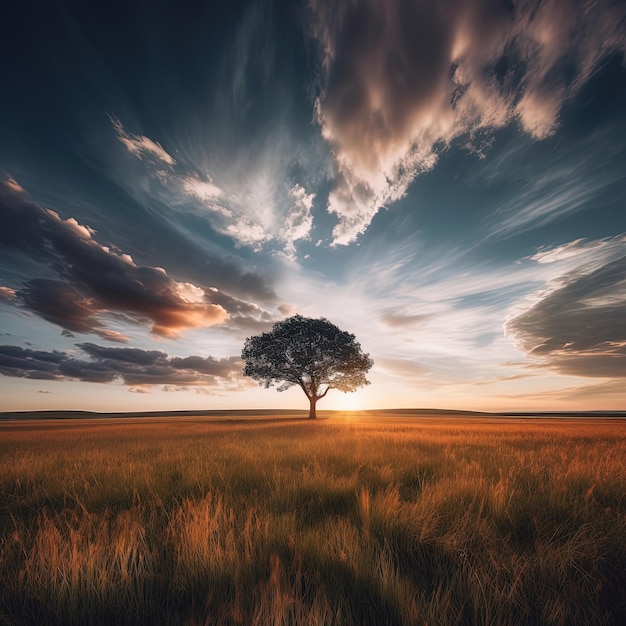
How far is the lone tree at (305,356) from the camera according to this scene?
3294 centimetres

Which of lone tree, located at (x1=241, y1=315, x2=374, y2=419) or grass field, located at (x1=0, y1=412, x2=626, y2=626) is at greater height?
lone tree, located at (x1=241, y1=315, x2=374, y2=419)

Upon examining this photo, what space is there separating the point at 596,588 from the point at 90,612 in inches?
105

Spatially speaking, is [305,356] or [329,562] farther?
[305,356]

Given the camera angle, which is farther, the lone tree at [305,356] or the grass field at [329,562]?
the lone tree at [305,356]

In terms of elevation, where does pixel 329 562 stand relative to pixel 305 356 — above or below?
below

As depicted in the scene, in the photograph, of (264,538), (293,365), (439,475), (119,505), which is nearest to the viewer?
(264,538)

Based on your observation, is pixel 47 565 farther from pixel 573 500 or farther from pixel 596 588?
pixel 573 500

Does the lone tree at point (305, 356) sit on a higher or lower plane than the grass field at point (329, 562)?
higher

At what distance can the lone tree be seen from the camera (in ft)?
108

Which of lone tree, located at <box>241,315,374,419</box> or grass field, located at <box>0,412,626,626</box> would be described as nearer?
grass field, located at <box>0,412,626,626</box>

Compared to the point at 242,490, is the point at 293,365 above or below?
above

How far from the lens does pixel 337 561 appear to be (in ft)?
5.81

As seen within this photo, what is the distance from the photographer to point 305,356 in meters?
32.5

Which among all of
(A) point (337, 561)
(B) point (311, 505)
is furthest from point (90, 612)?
(B) point (311, 505)
